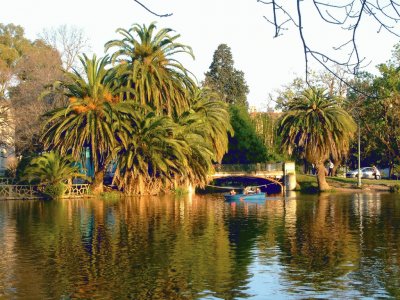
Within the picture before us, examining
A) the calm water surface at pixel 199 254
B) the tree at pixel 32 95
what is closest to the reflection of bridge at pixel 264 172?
the tree at pixel 32 95

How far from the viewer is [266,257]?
28.9 metres

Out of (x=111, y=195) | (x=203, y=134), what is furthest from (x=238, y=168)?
(x=111, y=195)

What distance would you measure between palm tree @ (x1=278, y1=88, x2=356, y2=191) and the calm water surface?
2078 centimetres

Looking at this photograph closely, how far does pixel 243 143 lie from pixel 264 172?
643cm

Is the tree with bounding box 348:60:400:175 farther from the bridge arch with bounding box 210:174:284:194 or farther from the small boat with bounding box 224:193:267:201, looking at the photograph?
the small boat with bounding box 224:193:267:201

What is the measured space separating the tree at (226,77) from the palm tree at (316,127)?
33724 mm

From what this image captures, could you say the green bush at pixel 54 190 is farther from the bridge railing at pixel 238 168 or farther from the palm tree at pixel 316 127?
the palm tree at pixel 316 127

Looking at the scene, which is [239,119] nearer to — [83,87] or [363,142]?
[363,142]

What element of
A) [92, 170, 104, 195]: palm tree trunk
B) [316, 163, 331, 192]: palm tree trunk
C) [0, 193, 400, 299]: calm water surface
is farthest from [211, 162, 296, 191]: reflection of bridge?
[0, 193, 400, 299]: calm water surface

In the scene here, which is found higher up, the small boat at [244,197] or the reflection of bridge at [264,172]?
the reflection of bridge at [264,172]

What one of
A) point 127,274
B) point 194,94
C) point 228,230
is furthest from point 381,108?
point 127,274

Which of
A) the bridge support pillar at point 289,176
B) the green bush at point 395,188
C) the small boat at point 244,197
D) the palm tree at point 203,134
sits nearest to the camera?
the small boat at point 244,197

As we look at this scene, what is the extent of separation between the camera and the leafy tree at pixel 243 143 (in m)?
90.4

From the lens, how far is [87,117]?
204ft
